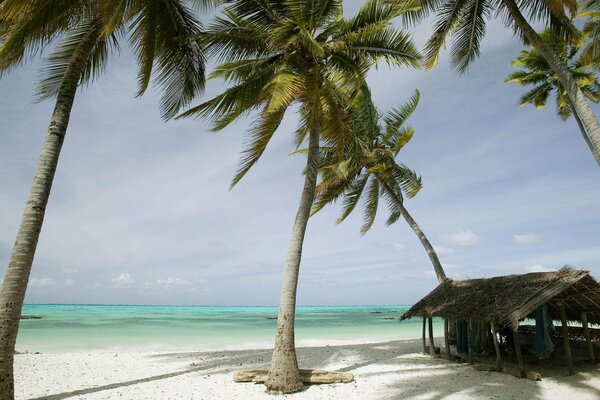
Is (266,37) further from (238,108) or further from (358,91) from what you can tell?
(358,91)

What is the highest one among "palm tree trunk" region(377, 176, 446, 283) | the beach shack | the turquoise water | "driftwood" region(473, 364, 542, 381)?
"palm tree trunk" region(377, 176, 446, 283)

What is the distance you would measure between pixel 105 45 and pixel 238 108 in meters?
3.26

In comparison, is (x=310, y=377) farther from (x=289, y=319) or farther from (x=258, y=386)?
(x=289, y=319)

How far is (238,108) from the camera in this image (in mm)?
9383

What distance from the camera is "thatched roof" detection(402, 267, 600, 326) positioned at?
959 centimetres

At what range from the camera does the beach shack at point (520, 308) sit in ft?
31.8

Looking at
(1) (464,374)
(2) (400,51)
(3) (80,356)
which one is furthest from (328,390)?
(3) (80,356)

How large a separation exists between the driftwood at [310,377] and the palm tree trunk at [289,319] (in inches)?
18.3

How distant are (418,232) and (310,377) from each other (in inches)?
358

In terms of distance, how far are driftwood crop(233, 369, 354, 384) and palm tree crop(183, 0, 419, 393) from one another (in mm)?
582

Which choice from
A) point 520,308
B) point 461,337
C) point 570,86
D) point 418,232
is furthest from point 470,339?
point 570,86

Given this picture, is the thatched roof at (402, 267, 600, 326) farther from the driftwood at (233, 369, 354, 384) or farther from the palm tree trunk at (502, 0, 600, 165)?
the driftwood at (233, 369, 354, 384)

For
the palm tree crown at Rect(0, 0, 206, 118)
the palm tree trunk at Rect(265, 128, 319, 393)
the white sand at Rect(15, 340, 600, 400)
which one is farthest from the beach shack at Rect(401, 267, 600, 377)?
the palm tree crown at Rect(0, 0, 206, 118)

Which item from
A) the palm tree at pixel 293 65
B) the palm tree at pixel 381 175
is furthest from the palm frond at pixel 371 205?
the palm tree at pixel 293 65
